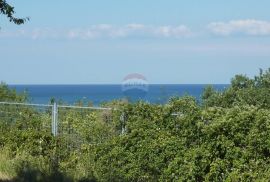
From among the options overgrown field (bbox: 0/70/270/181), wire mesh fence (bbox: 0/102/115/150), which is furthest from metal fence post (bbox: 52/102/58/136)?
overgrown field (bbox: 0/70/270/181)

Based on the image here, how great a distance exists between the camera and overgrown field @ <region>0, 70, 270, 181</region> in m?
9.78

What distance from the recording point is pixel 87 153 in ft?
40.0

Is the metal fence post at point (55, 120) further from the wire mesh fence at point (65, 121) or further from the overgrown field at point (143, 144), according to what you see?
the overgrown field at point (143, 144)

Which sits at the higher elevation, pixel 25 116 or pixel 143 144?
pixel 25 116

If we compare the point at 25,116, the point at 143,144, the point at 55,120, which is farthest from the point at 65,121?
the point at 143,144

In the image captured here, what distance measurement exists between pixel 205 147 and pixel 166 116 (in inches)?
44.0

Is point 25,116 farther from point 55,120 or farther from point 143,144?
point 143,144

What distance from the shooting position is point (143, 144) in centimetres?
1120

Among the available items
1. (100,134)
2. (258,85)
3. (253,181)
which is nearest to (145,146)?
(100,134)

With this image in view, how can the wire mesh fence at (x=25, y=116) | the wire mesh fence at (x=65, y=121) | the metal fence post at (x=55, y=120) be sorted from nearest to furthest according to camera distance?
1. the wire mesh fence at (x=65, y=121)
2. the metal fence post at (x=55, y=120)
3. the wire mesh fence at (x=25, y=116)

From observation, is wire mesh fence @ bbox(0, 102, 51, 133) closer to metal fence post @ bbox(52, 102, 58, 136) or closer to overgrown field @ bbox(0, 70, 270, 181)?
overgrown field @ bbox(0, 70, 270, 181)

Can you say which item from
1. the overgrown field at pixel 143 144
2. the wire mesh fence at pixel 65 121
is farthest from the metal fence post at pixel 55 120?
the overgrown field at pixel 143 144

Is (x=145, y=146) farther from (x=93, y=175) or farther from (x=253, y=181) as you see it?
(x=253, y=181)

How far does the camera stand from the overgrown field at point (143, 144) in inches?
385
